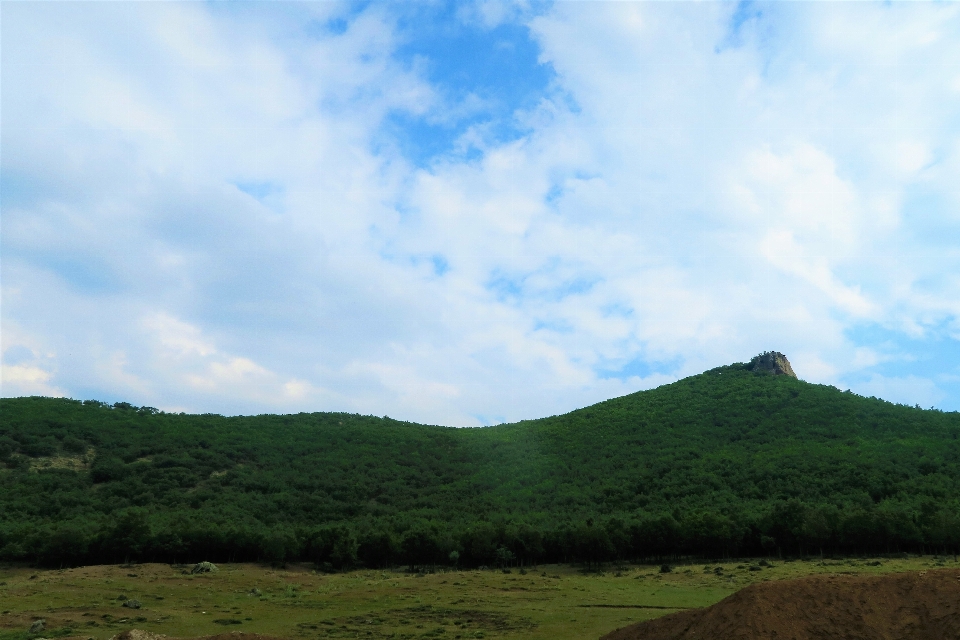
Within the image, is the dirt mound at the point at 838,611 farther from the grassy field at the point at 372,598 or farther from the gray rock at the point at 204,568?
the gray rock at the point at 204,568

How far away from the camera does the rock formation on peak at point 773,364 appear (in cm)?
12694

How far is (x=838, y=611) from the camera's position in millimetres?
18781

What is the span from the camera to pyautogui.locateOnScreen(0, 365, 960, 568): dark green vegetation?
61656 millimetres

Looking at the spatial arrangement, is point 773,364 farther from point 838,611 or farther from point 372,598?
point 838,611

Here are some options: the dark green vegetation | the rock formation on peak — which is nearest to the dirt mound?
the dark green vegetation

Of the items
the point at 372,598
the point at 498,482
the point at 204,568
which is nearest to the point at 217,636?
the point at 372,598

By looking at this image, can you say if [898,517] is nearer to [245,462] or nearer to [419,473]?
[419,473]

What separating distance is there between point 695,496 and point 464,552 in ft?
107

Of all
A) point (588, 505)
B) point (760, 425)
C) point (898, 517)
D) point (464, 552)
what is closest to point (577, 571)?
point (464, 552)

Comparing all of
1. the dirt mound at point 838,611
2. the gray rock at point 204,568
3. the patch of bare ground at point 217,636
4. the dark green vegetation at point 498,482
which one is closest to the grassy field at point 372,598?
the gray rock at point 204,568

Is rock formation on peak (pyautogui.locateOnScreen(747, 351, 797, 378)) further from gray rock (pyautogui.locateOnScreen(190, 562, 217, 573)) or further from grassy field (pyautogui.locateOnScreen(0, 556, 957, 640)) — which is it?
gray rock (pyautogui.locateOnScreen(190, 562, 217, 573))

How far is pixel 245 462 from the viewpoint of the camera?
9869cm

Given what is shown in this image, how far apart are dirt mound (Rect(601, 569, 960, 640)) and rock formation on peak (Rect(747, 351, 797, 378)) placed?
11615cm

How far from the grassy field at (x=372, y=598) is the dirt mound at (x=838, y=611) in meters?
12.3
